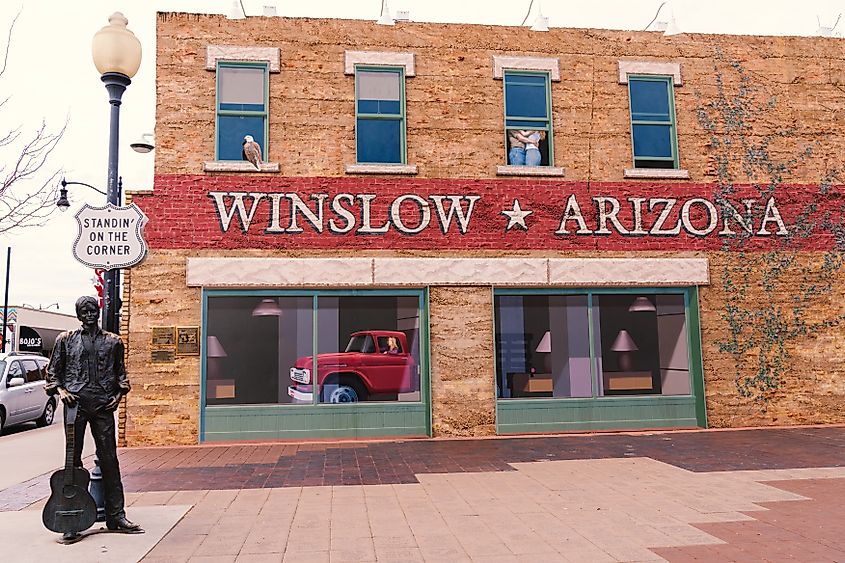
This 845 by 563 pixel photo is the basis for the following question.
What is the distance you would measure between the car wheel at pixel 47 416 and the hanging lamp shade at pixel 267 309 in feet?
27.5

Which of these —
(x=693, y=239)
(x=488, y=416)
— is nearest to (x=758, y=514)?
(x=488, y=416)

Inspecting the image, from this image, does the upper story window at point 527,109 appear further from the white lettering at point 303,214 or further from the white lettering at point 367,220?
the white lettering at point 303,214

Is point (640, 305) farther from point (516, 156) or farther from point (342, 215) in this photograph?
point (342, 215)

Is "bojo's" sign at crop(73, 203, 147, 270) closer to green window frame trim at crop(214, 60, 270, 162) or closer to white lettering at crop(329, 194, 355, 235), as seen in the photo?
white lettering at crop(329, 194, 355, 235)

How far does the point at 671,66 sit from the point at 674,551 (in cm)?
1063

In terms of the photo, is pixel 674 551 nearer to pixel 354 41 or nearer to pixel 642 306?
pixel 642 306

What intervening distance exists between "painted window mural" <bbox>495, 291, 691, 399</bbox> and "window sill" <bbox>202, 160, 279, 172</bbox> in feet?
15.6

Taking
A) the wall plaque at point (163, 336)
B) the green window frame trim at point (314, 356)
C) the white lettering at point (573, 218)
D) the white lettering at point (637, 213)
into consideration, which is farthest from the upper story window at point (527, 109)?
the wall plaque at point (163, 336)

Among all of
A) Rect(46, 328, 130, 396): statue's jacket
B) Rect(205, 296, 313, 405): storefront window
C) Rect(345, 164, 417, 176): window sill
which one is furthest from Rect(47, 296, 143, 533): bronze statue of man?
Rect(345, 164, 417, 176): window sill

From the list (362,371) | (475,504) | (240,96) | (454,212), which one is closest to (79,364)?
(475,504)

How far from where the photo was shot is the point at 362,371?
12648mm

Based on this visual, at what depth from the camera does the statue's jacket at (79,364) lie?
6.43 meters

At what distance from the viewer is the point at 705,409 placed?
13070mm

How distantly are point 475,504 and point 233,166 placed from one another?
778 centimetres
